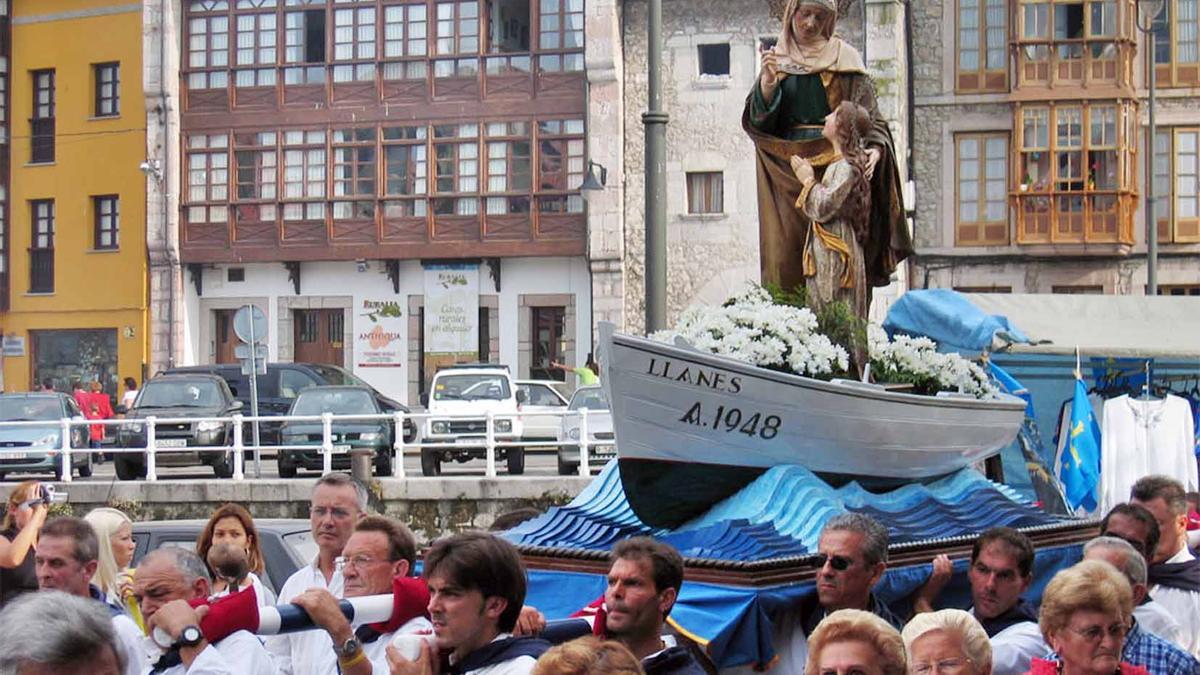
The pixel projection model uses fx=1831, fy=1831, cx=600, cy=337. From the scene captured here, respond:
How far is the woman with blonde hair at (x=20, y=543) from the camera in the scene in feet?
26.4

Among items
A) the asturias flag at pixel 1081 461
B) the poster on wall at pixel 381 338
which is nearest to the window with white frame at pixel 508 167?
the poster on wall at pixel 381 338

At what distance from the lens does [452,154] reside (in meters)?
38.0

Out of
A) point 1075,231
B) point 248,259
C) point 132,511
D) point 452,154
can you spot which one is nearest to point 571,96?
point 452,154

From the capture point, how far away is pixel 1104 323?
18797 mm

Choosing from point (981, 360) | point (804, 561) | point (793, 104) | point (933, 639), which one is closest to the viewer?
point (933, 639)

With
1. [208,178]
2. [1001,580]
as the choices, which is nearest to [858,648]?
[1001,580]

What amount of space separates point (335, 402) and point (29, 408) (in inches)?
168

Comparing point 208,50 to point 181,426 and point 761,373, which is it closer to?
point 181,426

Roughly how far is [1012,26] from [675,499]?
30.0m

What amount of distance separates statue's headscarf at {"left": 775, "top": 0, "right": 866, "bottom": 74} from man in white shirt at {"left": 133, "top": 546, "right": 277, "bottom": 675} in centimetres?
494

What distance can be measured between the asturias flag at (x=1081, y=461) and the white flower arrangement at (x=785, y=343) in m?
6.72

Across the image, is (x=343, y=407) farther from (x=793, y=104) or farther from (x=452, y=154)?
(x=793, y=104)

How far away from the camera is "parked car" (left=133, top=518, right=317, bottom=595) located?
1000cm

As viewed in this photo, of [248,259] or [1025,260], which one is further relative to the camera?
[248,259]
